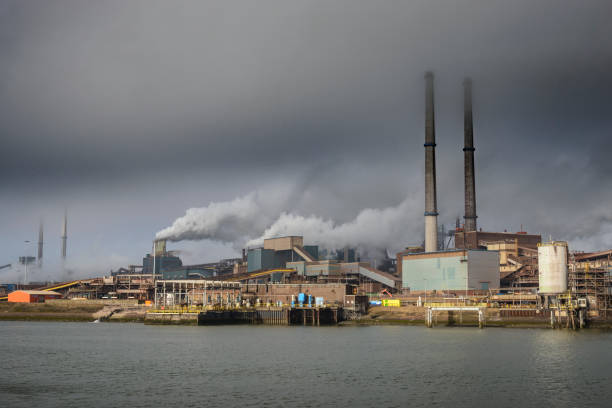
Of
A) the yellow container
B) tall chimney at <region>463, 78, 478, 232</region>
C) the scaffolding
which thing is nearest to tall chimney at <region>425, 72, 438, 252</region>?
tall chimney at <region>463, 78, 478, 232</region>

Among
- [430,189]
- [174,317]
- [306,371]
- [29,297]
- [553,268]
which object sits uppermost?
[430,189]

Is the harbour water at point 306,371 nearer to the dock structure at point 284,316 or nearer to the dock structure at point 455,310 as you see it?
the dock structure at point 455,310

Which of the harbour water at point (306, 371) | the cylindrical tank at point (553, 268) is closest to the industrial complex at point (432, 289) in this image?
the cylindrical tank at point (553, 268)

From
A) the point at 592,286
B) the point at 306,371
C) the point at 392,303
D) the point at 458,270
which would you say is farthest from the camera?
the point at 458,270

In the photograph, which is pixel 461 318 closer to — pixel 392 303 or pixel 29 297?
pixel 392 303

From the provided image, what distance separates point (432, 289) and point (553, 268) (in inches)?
2182

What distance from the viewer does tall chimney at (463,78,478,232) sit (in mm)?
184375

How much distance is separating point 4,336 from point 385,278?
118548 mm

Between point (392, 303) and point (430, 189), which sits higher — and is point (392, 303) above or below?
below

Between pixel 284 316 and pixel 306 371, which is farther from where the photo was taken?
pixel 284 316

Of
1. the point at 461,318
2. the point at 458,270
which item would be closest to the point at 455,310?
the point at 461,318

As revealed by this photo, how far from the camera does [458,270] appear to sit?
165 meters

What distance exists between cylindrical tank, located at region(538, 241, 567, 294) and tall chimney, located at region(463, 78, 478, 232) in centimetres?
6594

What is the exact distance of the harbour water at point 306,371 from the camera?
46.4 meters
